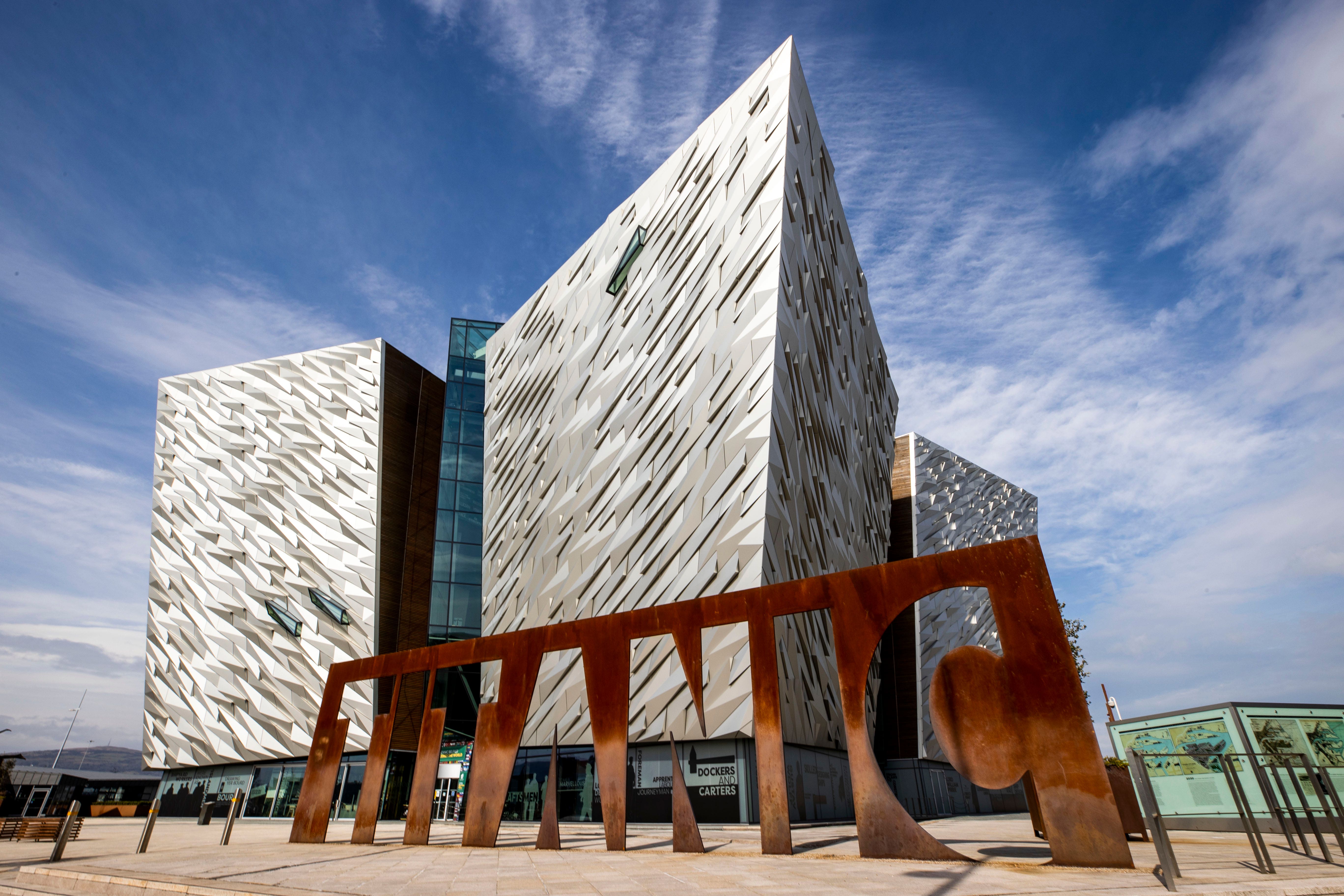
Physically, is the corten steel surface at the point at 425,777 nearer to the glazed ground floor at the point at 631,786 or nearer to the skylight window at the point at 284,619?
the glazed ground floor at the point at 631,786

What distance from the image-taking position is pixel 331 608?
25.9m

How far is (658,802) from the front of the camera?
56.5ft

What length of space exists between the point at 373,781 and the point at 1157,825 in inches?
436

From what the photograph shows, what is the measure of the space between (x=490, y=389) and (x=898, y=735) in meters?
21.6

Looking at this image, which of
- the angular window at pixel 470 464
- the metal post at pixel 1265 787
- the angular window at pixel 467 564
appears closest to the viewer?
Answer: the metal post at pixel 1265 787

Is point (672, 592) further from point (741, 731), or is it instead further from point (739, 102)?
point (739, 102)

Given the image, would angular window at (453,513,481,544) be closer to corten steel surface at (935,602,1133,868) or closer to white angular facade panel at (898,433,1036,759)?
white angular facade panel at (898,433,1036,759)

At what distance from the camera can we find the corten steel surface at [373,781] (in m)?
11.6

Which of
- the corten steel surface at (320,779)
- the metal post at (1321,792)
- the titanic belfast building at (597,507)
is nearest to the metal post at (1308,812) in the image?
the metal post at (1321,792)

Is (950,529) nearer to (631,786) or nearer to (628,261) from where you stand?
(628,261)

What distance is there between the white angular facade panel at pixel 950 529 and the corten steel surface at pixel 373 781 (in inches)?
839

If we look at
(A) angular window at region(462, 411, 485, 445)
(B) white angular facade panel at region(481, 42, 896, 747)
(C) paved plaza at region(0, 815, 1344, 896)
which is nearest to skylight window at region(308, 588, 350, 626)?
(B) white angular facade panel at region(481, 42, 896, 747)

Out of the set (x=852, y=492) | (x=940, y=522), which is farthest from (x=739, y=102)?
(x=940, y=522)

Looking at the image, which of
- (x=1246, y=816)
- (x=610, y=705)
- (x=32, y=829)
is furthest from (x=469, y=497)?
(x=1246, y=816)
